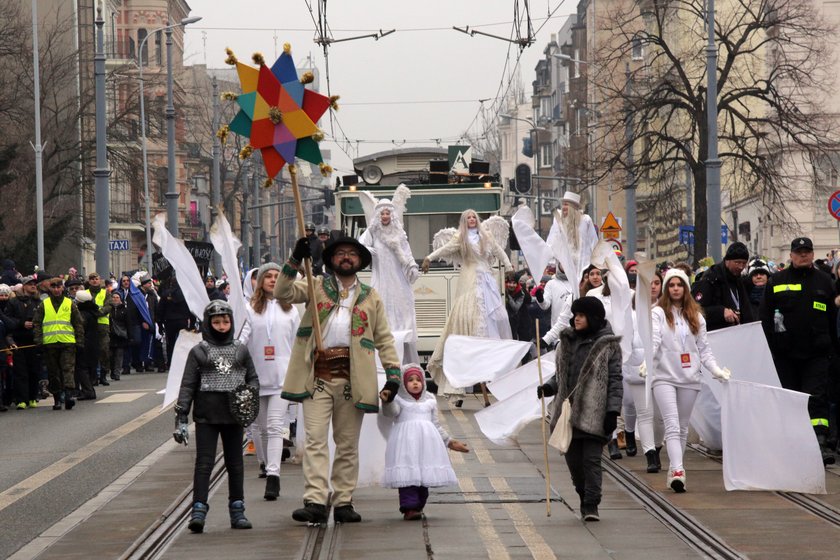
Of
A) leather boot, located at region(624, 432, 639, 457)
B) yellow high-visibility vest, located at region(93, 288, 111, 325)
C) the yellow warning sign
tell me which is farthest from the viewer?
the yellow warning sign

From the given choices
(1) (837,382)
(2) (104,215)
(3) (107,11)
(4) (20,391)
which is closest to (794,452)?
(1) (837,382)

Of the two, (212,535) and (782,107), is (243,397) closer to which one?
(212,535)

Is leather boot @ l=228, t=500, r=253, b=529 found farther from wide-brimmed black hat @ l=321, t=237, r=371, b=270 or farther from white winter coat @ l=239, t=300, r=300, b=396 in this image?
white winter coat @ l=239, t=300, r=300, b=396

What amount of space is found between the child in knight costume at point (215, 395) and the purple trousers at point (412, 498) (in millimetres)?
1000

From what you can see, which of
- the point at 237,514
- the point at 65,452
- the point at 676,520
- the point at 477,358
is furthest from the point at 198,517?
the point at 65,452

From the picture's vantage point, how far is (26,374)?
74.3ft

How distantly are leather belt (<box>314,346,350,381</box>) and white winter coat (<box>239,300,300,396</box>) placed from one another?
2.00 m

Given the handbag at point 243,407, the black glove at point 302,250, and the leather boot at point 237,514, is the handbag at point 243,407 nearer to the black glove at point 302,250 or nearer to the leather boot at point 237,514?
the leather boot at point 237,514

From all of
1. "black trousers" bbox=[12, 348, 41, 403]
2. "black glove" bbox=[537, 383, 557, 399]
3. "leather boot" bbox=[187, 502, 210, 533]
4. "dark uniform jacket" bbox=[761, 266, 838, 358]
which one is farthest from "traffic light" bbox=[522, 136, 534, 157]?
"leather boot" bbox=[187, 502, 210, 533]

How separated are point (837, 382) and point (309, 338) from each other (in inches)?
252

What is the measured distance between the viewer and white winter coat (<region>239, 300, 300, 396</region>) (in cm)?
1280

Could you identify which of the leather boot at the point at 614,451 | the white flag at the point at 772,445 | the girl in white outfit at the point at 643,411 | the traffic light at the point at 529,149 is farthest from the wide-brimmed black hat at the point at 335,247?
the traffic light at the point at 529,149

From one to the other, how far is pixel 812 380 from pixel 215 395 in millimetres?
5968

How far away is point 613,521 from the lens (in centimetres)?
1080
